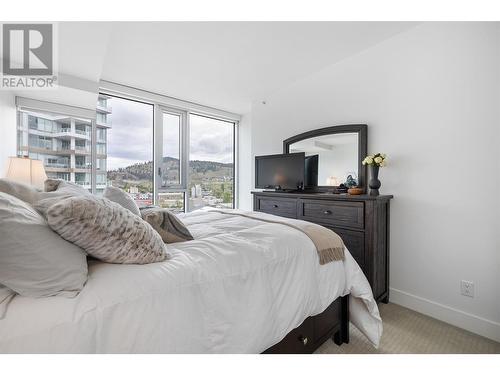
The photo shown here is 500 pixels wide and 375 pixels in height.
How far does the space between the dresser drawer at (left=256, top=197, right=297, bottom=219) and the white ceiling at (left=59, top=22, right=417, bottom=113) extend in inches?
63.5

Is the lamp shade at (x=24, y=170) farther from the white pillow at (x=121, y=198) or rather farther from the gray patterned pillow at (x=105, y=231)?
the gray patterned pillow at (x=105, y=231)

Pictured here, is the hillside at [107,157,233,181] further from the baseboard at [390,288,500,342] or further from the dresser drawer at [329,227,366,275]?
the baseboard at [390,288,500,342]

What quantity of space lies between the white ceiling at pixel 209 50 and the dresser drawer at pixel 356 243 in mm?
1873

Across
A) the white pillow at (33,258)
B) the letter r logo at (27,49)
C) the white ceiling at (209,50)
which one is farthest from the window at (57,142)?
the white pillow at (33,258)

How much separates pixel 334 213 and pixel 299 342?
1.32 m

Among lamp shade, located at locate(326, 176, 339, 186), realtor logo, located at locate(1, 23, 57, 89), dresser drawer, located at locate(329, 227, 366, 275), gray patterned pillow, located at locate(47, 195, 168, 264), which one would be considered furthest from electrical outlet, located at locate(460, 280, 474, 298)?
realtor logo, located at locate(1, 23, 57, 89)

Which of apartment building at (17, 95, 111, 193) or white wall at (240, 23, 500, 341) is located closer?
white wall at (240, 23, 500, 341)

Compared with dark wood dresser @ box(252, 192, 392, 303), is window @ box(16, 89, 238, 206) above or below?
above

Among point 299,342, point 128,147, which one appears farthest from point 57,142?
point 299,342

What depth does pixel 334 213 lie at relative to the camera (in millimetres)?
2350

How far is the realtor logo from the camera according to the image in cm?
192

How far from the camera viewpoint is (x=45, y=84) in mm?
2633
